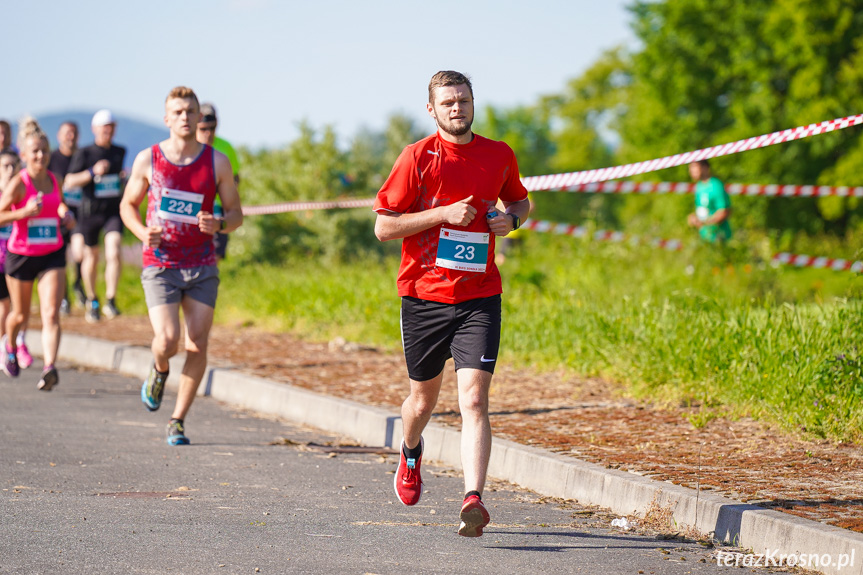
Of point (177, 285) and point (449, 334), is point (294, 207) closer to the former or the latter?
point (177, 285)

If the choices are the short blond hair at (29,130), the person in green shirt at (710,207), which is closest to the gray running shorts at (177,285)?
the short blond hair at (29,130)

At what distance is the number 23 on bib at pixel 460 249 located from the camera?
16.6 feet

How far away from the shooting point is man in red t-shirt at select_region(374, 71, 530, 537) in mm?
5012

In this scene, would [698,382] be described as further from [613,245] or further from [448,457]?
[613,245]

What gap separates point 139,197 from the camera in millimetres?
7113

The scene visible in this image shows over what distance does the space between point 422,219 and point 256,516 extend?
1.58 metres

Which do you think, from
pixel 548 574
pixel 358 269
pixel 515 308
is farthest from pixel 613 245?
pixel 548 574

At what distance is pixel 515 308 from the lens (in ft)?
36.4

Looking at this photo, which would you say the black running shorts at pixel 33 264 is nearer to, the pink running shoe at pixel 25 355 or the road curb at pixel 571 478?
the pink running shoe at pixel 25 355

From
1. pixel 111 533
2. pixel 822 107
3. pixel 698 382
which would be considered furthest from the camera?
pixel 822 107

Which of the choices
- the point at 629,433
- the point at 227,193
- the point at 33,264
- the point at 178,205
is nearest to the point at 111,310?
the point at 33,264

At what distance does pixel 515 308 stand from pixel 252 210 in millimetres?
7595

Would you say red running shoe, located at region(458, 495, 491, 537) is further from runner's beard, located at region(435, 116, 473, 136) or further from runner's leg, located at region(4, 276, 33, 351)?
runner's leg, located at region(4, 276, 33, 351)

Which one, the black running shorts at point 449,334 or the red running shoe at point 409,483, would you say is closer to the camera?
the black running shorts at point 449,334
